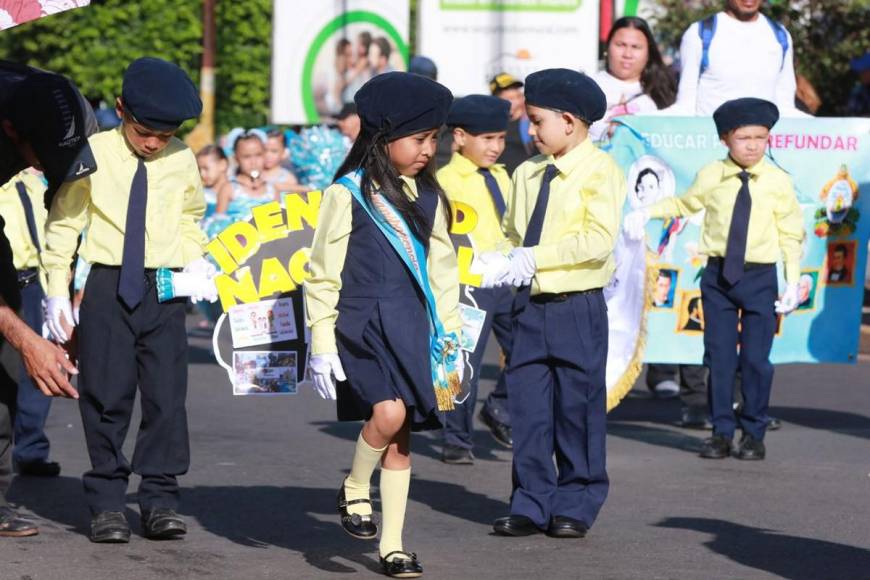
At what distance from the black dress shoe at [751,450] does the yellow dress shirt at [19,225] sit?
11.9ft

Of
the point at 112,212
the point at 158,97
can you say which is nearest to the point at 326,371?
the point at 112,212

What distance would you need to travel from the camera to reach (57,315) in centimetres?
707

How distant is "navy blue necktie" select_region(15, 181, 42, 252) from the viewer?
8859 mm

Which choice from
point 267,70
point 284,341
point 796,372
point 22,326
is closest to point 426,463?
point 284,341

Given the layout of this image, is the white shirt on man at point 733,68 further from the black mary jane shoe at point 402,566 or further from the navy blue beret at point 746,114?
the black mary jane shoe at point 402,566

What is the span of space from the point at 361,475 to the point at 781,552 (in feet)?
5.41

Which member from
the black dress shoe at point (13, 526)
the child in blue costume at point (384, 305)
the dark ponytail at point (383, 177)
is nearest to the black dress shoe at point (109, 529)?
the black dress shoe at point (13, 526)

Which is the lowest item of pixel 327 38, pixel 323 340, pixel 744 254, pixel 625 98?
pixel 323 340

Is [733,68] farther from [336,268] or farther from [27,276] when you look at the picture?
[336,268]

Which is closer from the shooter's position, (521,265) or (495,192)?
(521,265)

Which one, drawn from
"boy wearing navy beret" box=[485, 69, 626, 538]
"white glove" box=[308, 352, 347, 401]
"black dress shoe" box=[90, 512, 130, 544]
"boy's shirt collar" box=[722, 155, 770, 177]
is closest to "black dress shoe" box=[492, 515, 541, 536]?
"boy wearing navy beret" box=[485, 69, 626, 538]

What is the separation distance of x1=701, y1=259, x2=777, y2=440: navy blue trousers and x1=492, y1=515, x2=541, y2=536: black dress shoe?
8.12 ft

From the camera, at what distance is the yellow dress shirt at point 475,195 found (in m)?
9.41

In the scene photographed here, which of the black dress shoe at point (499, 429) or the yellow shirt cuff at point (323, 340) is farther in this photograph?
the black dress shoe at point (499, 429)
